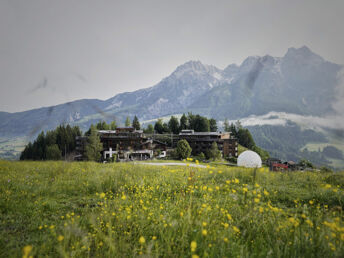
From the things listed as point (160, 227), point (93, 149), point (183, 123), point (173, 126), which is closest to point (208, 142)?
point (183, 123)

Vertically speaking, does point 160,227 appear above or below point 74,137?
below

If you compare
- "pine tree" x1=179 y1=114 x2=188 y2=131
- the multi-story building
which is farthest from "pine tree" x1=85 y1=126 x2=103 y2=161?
"pine tree" x1=179 y1=114 x2=188 y2=131

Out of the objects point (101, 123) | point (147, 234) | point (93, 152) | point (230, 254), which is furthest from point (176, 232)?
point (101, 123)

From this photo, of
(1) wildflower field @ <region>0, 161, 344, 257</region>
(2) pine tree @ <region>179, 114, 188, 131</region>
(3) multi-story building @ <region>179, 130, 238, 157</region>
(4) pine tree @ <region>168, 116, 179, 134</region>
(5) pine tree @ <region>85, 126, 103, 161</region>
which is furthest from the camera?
(2) pine tree @ <region>179, 114, 188, 131</region>

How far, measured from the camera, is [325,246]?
8.04 feet

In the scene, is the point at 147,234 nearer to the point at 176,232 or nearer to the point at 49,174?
the point at 176,232

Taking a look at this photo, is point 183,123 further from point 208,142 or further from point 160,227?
point 160,227

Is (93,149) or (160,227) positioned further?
(93,149)

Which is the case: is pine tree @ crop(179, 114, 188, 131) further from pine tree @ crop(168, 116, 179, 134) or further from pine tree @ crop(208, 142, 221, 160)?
pine tree @ crop(208, 142, 221, 160)

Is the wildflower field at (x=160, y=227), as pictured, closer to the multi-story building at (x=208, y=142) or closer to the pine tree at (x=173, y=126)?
the multi-story building at (x=208, y=142)

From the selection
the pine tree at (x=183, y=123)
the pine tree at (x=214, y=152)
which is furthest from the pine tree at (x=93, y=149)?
the pine tree at (x=183, y=123)

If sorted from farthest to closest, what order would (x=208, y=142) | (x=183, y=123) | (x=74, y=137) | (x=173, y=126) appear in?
1. (x=183, y=123)
2. (x=173, y=126)
3. (x=208, y=142)
4. (x=74, y=137)

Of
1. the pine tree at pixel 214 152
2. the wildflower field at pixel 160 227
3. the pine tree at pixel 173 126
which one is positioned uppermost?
the pine tree at pixel 173 126

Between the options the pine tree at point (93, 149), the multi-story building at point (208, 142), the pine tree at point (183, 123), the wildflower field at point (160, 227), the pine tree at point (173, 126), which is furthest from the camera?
the pine tree at point (183, 123)
